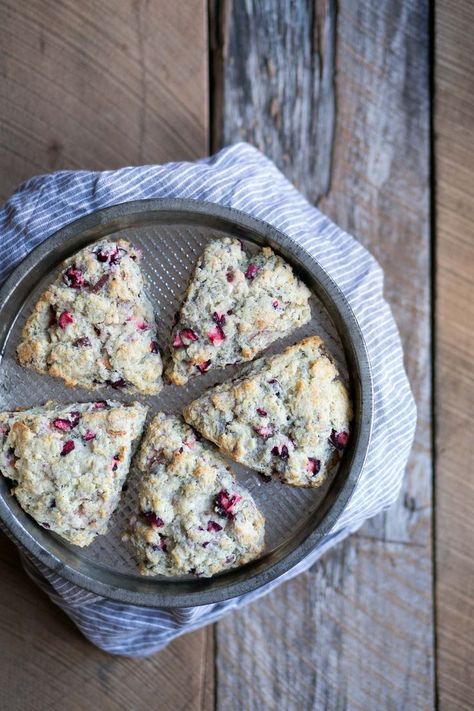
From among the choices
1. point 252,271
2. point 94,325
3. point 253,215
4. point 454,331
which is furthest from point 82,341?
point 454,331

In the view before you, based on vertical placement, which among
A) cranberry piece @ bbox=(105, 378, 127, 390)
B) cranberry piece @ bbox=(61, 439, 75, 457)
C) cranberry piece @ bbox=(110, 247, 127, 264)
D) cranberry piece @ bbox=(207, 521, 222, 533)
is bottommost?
cranberry piece @ bbox=(207, 521, 222, 533)

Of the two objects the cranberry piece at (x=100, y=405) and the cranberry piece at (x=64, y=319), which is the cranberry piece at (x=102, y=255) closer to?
the cranberry piece at (x=64, y=319)

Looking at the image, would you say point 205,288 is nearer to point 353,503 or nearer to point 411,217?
point 353,503

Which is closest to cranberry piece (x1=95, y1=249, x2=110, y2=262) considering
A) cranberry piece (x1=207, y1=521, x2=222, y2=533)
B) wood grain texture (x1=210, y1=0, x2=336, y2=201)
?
cranberry piece (x1=207, y1=521, x2=222, y2=533)

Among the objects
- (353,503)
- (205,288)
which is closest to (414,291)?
(353,503)

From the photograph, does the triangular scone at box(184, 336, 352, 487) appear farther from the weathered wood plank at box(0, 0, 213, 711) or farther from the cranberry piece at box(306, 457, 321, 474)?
the weathered wood plank at box(0, 0, 213, 711)
